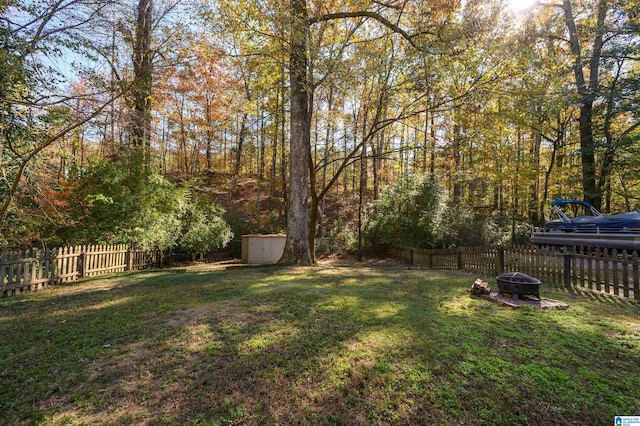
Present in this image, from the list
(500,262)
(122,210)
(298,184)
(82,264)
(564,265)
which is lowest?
(82,264)

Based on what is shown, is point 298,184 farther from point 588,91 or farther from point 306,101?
point 588,91

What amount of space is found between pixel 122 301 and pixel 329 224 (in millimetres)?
15370

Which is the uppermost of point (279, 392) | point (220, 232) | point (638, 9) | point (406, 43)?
point (638, 9)

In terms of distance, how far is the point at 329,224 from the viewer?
1973cm

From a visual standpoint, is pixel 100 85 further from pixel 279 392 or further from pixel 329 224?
pixel 329 224

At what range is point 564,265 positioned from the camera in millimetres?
6625

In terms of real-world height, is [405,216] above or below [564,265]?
above

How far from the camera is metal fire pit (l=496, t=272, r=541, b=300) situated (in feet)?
15.7

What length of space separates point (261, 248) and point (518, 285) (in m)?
9.90

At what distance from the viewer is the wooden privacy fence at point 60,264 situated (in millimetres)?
5996

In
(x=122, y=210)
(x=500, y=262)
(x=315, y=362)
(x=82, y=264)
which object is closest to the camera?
(x=315, y=362)

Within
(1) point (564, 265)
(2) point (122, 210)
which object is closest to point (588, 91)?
(1) point (564, 265)

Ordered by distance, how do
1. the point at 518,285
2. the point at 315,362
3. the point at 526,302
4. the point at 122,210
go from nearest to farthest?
1. the point at 315,362
2. the point at 526,302
3. the point at 518,285
4. the point at 122,210

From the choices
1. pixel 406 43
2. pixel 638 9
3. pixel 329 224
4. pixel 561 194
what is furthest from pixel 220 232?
pixel 561 194
